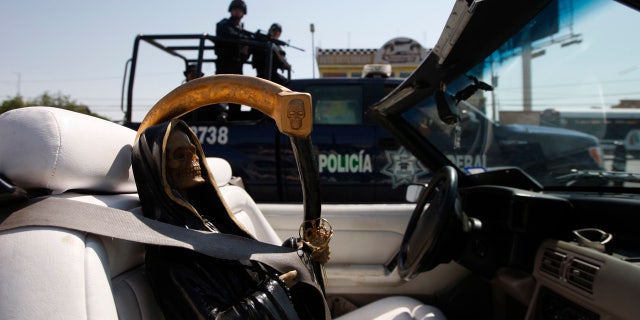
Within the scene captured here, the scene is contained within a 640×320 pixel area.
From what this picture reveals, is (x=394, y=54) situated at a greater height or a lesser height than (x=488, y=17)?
greater

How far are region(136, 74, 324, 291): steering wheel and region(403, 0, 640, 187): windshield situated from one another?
36.3 inches

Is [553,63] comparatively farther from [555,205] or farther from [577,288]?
[577,288]

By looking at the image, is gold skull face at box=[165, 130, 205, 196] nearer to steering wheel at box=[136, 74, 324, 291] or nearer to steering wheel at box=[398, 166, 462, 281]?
steering wheel at box=[136, 74, 324, 291]

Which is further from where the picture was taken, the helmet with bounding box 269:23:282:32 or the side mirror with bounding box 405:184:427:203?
the helmet with bounding box 269:23:282:32

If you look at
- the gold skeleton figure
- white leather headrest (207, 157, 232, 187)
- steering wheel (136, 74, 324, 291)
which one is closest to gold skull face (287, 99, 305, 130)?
steering wheel (136, 74, 324, 291)

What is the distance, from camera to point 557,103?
1.88 m

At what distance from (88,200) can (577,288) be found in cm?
140

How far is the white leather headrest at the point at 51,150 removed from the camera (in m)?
0.92

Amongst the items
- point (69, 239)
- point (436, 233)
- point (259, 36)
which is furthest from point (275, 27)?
point (69, 239)

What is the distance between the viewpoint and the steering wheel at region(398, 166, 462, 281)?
5.49 feet

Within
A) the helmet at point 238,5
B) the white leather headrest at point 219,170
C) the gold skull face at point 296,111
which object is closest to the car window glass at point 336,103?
the helmet at point 238,5

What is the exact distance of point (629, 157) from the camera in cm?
162

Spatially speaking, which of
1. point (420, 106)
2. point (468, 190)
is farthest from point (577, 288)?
point (420, 106)

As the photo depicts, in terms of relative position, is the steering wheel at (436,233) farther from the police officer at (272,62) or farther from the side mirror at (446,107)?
the police officer at (272,62)
